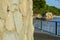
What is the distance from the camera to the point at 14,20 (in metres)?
2.42

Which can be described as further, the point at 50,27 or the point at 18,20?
the point at 50,27

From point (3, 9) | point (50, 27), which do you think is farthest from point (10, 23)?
point (50, 27)

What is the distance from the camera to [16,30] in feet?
8.00

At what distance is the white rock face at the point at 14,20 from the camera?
233 cm

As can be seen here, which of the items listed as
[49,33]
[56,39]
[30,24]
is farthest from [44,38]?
[30,24]

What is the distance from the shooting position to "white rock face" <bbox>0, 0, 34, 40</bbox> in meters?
2.33

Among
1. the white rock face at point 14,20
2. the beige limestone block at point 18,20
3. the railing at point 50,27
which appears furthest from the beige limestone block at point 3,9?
the railing at point 50,27

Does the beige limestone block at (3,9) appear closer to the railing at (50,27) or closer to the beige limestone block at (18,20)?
the beige limestone block at (18,20)

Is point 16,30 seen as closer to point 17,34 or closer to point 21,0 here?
point 17,34

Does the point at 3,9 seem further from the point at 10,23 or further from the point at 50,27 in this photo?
the point at 50,27

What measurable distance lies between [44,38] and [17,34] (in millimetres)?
5521

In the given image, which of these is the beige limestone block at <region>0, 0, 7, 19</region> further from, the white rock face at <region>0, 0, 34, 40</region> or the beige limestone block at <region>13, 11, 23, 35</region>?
the beige limestone block at <region>13, 11, 23, 35</region>

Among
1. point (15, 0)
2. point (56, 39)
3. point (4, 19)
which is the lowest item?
point (56, 39)

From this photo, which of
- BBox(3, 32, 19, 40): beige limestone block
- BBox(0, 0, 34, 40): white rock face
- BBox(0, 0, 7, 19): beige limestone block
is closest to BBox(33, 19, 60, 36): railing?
BBox(0, 0, 34, 40): white rock face
